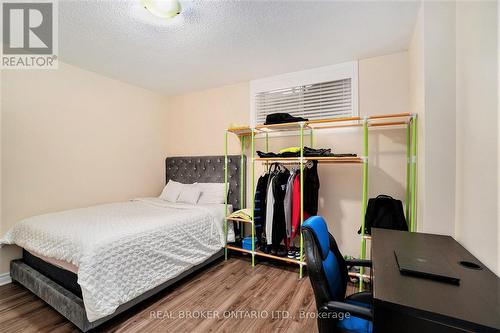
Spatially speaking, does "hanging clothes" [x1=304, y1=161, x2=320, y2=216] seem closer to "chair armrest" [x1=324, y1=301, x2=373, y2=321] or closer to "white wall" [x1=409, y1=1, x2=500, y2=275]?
"white wall" [x1=409, y1=1, x2=500, y2=275]

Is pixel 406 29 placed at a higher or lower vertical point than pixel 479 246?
higher

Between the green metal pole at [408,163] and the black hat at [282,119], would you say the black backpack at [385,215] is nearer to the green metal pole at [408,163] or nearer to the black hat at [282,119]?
the green metal pole at [408,163]

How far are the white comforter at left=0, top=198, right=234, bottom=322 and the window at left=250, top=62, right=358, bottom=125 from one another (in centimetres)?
170

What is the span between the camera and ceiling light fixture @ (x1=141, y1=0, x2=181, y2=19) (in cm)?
158

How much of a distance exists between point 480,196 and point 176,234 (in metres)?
2.24

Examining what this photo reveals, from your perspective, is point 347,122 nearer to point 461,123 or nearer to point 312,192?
point 312,192

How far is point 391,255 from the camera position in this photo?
3.75 ft

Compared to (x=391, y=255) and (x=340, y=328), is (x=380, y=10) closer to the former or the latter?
(x=391, y=255)

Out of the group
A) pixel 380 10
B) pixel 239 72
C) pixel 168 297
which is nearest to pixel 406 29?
pixel 380 10

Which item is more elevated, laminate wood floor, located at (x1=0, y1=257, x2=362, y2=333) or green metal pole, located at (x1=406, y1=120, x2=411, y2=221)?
green metal pole, located at (x1=406, y1=120, x2=411, y2=221)

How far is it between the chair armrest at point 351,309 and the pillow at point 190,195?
2358mm

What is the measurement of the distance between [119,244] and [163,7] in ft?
5.94

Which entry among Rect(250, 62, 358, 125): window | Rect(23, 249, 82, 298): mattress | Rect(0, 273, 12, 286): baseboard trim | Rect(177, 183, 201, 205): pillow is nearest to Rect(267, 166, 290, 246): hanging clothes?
Rect(250, 62, 358, 125): window

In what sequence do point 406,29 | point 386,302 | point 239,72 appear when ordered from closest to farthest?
→ point 386,302
point 406,29
point 239,72
